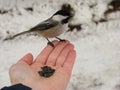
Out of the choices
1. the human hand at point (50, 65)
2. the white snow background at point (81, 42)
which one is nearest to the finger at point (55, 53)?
the human hand at point (50, 65)

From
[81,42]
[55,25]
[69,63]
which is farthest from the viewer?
[81,42]

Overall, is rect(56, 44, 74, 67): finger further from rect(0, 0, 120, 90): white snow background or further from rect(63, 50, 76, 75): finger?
rect(0, 0, 120, 90): white snow background

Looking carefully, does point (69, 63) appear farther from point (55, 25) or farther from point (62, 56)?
point (55, 25)

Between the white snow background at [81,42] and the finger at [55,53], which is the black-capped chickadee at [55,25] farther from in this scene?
the white snow background at [81,42]

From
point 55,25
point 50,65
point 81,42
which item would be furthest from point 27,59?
point 81,42

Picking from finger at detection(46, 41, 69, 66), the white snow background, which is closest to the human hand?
finger at detection(46, 41, 69, 66)

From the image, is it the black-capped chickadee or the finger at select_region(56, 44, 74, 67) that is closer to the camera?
the finger at select_region(56, 44, 74, 67)

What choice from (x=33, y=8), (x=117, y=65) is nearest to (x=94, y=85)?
(x=117, y=65)
